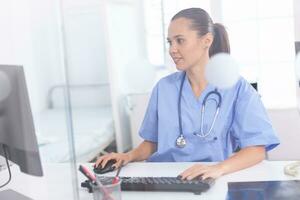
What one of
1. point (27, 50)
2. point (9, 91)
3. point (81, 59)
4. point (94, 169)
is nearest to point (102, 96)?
point (81, 59)

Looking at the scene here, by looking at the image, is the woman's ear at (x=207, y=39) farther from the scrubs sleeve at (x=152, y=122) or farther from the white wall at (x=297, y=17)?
the white wall at (x=297, y=17)

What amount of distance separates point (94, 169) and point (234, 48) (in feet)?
2.98

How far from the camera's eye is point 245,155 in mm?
1126

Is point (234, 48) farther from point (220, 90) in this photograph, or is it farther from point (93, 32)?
point (93, 32)

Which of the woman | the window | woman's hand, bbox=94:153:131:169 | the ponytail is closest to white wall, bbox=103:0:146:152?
the window

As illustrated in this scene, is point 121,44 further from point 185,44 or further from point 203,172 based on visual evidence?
point 203,172

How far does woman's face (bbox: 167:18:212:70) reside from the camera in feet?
4.28

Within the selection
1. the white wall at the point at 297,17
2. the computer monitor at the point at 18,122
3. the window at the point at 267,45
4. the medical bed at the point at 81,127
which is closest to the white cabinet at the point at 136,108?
the medical bed at the point at 81,127

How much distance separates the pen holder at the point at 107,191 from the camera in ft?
2.69

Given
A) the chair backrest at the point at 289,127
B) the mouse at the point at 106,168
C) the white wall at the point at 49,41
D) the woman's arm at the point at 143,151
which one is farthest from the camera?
the white wall at the point at 49,41

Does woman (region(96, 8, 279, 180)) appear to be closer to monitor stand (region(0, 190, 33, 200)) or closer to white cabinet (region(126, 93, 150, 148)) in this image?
monitor stand (region(0, 190, 33, 200))

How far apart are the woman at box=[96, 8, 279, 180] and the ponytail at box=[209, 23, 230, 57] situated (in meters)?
0.01

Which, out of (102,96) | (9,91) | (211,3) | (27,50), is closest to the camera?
(9,91)

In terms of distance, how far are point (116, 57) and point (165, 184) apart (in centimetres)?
156
